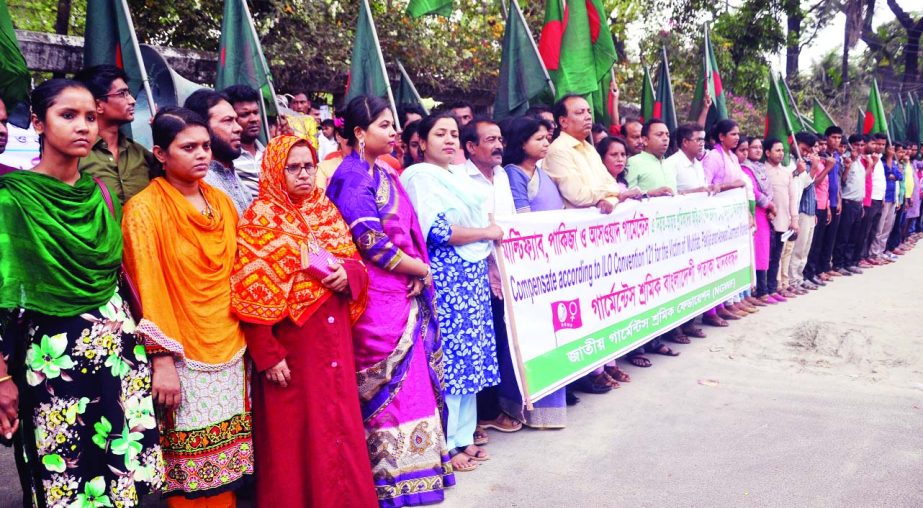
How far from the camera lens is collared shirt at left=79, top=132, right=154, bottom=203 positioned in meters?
2.86

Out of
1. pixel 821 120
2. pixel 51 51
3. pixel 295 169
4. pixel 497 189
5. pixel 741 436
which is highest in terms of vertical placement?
pixel 51 51

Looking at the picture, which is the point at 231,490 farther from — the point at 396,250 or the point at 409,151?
the point at 409,151

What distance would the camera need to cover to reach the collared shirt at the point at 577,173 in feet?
15.2

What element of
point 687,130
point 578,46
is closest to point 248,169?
point 578,46

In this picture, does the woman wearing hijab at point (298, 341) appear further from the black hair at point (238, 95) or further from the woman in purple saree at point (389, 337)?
the black hair at point (238, 95)

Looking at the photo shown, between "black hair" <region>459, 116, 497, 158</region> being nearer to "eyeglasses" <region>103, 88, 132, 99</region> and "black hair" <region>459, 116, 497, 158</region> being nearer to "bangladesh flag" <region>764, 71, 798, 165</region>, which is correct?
"eyeglasses" <region>103, 88, 132, 99</region>

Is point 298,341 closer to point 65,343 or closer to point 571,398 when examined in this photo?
point 65,343

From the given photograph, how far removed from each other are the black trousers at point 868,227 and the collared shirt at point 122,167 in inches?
403

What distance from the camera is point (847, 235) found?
1008cm

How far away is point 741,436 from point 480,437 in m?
1.45

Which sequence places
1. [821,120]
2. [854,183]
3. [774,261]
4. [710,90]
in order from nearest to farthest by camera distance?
1. [774,261]
2. [710,90]
3. [854,183]
4. [821,120]

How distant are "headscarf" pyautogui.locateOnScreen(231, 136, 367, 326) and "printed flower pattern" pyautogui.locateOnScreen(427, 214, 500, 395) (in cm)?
73

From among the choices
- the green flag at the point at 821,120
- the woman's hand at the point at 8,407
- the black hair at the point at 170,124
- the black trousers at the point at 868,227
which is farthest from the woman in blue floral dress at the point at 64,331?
the green flag at the point at 821,120

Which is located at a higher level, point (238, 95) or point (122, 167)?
point (238, 95)
